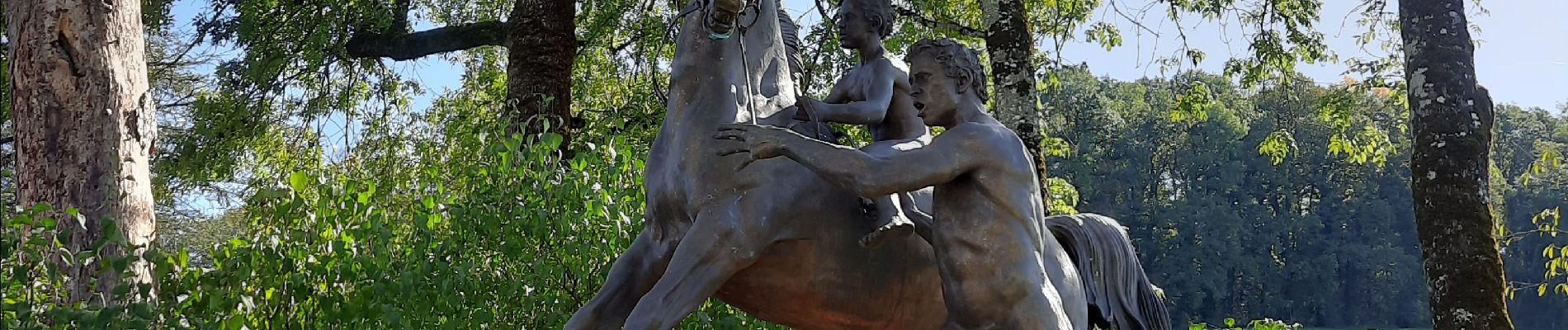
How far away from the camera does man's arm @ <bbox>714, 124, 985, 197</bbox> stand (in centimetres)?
356

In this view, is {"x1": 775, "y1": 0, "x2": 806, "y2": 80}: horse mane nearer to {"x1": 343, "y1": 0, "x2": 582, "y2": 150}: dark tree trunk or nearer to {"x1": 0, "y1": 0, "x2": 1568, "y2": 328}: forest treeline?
{"x1": 0, "y1": 0, "x2": 1568, "y2": 328}: forest treeline

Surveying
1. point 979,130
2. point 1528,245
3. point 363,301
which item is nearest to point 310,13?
point 363,301

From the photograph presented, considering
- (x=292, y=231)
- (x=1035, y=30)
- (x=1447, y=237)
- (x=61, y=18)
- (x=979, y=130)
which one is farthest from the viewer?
(x=1035, y=30)

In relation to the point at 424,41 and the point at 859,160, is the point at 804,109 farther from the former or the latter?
the point at 424,41

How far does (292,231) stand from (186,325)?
1.52 ft

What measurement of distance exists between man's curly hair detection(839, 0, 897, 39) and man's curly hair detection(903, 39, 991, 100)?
488 millimetres

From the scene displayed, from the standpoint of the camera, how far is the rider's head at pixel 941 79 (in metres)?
3.93

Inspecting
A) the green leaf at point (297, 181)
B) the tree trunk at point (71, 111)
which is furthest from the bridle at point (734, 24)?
the tree trunk at point (71, 111)

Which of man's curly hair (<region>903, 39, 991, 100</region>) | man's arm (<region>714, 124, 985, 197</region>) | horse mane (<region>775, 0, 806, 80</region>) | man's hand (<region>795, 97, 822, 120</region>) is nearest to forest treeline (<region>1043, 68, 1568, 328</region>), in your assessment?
horse mane (<region>775, 0, 806, 80</region>)

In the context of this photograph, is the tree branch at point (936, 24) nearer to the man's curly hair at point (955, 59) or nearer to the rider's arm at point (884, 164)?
the man's curly hair at point (955, 59)

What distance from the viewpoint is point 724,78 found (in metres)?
4.14

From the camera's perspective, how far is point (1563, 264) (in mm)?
8133

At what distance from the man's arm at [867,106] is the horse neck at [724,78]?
0.44 feet

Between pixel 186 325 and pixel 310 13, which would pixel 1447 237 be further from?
pixel 310 13
